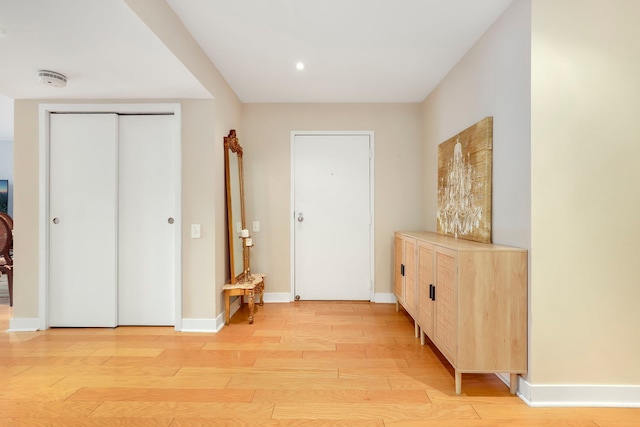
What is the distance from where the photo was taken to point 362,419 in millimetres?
1743

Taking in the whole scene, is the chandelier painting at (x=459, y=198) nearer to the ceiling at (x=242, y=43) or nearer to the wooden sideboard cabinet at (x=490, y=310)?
the wooden sideboard cabinet at (x=490, y=310)

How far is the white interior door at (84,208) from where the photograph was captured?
306 cm

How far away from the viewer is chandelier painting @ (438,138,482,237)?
8.20 feet

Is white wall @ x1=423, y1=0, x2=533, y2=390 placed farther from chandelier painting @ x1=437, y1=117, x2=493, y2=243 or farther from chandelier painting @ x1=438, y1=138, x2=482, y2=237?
chandelier painting @ x1=438, y1=138, x2=482, y2=237

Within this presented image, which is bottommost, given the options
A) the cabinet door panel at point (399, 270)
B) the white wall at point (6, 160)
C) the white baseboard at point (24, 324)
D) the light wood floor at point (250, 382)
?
the light wood floor at point (250, 382)

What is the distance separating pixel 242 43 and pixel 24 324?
10.4 feet

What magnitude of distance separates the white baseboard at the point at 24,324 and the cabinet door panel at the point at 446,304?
348 centimetres

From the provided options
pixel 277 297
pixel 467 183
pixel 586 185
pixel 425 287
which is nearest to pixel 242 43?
pixel 467 183

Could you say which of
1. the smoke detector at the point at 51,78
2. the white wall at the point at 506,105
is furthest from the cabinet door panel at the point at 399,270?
the smoke detector at the point at 51,78

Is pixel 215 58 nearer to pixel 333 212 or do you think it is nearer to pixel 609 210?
pixel 333 212

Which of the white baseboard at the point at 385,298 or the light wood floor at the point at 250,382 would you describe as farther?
the white baseboard at the point at 385,298

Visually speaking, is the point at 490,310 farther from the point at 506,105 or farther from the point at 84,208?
the point at 84,208

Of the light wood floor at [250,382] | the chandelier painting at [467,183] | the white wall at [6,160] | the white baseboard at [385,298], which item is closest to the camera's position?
the light wood floor at [250,382]

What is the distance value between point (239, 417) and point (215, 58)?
2639mm
